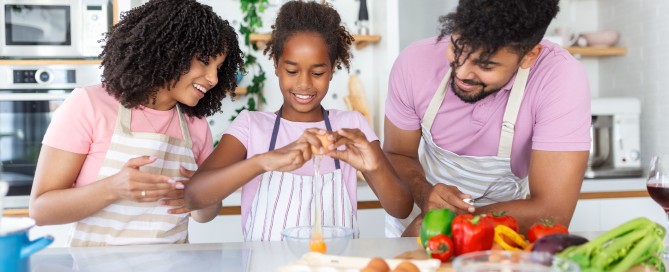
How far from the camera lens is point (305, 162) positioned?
4.64ft

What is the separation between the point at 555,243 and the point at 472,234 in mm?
194

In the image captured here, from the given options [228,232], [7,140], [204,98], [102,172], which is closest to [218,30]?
[204,98]

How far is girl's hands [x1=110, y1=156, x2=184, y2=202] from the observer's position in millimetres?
1280

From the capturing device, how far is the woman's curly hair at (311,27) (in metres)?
1.58

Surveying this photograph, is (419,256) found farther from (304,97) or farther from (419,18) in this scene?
(419,18)

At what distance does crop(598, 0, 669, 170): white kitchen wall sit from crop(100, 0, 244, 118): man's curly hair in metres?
2.16

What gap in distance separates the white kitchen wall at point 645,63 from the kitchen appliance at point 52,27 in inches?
92.1

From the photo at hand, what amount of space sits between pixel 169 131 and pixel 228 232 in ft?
3.50

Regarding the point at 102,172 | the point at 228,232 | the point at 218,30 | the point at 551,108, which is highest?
the point at 218,30

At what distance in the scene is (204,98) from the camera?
5.44ft

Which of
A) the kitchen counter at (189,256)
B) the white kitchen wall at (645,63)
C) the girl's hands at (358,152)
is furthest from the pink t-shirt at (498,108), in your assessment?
the white kitchen wall at (645,63)

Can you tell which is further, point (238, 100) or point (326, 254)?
point (238, 100)

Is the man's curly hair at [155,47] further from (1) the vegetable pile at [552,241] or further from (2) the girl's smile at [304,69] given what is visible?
(1) the vegetable pile at [552,241]

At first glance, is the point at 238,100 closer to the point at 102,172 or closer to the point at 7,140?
the point at 7,140
